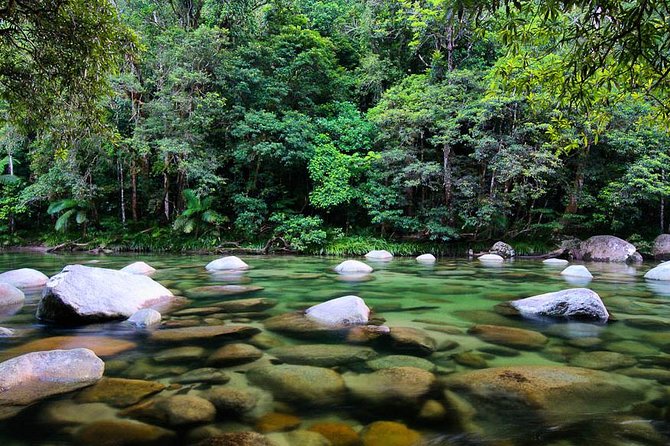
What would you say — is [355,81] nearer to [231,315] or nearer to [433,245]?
[433,245]

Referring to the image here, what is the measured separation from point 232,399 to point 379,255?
12.1 meters

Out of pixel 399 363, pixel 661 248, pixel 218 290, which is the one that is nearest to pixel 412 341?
pixel 399 363

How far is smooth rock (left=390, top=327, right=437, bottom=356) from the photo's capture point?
3.52 metres

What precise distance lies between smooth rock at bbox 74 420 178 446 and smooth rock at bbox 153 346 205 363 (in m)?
1.01

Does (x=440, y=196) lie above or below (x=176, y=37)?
below

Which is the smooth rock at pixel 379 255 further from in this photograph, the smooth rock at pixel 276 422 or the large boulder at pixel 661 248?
the smooth rock at pixel 276 422

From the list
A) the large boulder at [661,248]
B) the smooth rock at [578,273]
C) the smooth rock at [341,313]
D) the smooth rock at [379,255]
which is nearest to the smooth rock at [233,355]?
the smooth rock at [341,313]

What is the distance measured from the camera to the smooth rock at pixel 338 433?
204 cm

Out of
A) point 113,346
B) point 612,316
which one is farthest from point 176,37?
point 612,316

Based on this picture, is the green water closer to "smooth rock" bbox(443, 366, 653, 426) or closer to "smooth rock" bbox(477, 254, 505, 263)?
"smooth rock" bbox(443, 366, 653, 426)

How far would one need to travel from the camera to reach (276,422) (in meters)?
2.24

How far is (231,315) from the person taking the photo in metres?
4.82

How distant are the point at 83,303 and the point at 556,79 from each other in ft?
16.7

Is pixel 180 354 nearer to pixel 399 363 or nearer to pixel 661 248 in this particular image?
pixel 399 363
